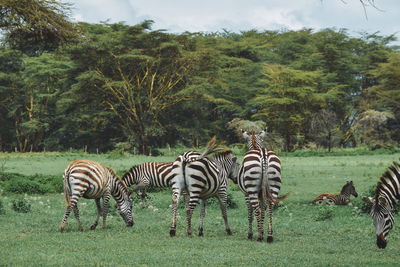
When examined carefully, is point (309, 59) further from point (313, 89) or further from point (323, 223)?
point (323, 223)

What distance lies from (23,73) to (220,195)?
1896 inches

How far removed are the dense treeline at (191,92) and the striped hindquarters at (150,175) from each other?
29.2m

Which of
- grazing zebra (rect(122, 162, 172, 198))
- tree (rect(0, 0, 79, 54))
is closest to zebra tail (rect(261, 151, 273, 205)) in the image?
grazing zebra (rect(122, 162, 172, 198))

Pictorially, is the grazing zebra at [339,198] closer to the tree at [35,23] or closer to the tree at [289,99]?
the tree at [35,23]

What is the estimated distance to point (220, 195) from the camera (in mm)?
11555

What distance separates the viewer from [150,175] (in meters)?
16.5

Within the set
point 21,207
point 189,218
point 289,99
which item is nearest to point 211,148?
point 189,218

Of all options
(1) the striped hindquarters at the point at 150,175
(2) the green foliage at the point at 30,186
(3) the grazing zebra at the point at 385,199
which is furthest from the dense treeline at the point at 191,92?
(3) the grazing zebra at the point at 385,199

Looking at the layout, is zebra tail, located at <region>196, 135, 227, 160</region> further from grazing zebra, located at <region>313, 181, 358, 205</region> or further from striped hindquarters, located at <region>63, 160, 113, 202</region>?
grazing zebra, located at <region>313, 181, 358, 205</region>

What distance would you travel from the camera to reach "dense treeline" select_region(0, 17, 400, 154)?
158ft

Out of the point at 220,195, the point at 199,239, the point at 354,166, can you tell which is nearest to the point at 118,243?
the point at 199,239

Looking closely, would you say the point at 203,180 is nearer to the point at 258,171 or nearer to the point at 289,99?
the point at 258,171

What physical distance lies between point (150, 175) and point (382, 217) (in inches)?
324

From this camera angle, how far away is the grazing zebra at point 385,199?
932 centimetres
